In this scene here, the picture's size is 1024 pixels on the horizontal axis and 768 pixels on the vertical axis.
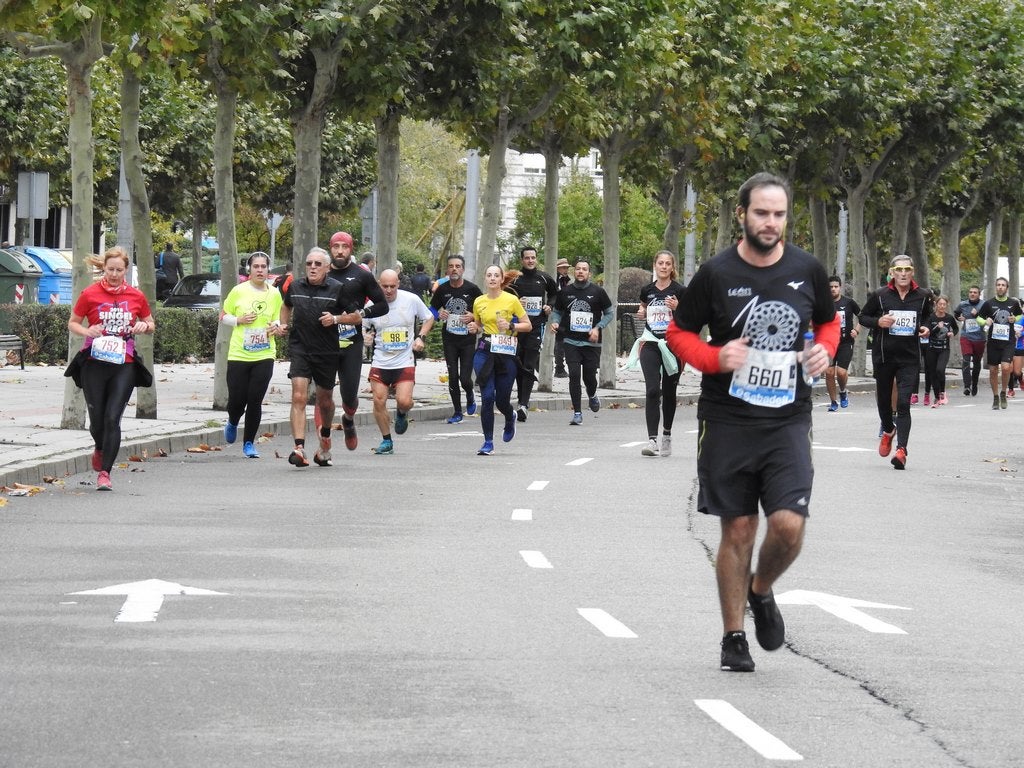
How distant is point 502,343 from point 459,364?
17.4 feet

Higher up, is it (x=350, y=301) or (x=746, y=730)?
(x=350, y=301)

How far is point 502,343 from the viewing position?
757 inches

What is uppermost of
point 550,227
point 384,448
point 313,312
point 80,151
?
point 80,151

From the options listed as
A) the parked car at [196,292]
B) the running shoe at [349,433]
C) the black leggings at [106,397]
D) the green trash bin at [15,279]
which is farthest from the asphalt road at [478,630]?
the parked car at [196,292]

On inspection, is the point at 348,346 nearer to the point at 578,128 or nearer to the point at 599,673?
the point at 599,673

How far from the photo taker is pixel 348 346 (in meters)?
17.4

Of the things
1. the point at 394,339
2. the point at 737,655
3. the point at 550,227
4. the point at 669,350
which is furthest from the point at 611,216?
the point at 737,655

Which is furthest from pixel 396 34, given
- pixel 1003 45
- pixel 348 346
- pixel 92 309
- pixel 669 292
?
pixel 1003 45

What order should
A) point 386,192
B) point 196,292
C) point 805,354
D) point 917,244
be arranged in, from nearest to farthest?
1. point 805,354
2. point 386,192
3. point 196,292
4. point 917,244

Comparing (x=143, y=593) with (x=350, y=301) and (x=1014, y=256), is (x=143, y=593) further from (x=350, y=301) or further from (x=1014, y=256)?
(x=1014, y=256)

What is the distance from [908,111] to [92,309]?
28.6 m

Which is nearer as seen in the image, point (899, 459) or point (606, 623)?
point (606, 623)

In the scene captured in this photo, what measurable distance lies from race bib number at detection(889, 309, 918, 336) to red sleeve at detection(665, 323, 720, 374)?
37.1 ft

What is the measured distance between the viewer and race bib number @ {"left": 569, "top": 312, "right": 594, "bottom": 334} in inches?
938
